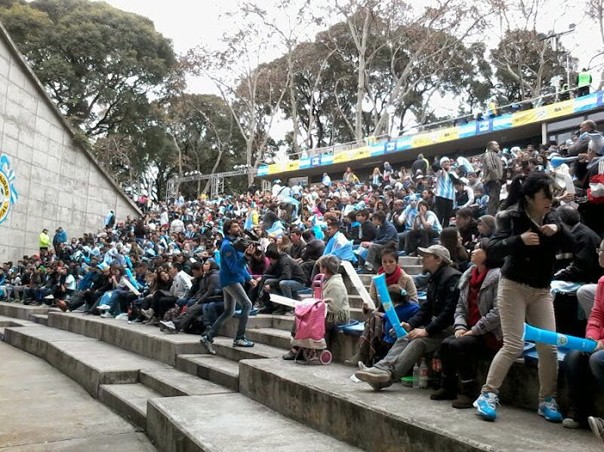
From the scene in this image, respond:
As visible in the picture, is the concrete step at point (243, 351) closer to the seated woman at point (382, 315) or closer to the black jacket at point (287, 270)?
the seated woman at point (382, 315)

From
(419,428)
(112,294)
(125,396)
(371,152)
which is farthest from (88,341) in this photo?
(371,152)

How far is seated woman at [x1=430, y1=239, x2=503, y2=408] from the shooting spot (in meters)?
3.38

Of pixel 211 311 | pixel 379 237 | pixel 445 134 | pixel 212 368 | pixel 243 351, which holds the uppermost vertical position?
pixel 445 134

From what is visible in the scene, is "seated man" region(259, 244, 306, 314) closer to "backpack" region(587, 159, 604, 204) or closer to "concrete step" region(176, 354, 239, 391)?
"concrete step" region(176, 354, 239, 391)

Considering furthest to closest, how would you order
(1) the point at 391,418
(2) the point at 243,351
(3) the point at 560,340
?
1. (2) the point at 243,351
2. (1) the point at 391,418
3. (3) the point at 560,340

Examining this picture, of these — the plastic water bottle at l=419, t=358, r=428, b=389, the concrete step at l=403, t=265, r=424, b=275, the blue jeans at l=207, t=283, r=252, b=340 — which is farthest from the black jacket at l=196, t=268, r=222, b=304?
the plastic water bottle at l=419, t=358, r=428, b=389

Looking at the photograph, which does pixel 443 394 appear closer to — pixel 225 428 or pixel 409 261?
pixel 225 428

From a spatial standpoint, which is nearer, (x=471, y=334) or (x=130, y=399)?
(x=471, y=334)

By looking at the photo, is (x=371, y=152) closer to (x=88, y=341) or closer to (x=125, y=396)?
(x=88, y=341)

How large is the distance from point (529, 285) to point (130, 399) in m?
4.11

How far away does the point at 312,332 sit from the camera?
497 cm

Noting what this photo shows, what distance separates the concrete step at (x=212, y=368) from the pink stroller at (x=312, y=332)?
72cm

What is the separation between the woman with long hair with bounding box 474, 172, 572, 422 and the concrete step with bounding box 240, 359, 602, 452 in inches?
6.1

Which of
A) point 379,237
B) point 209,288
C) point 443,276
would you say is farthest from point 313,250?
point 443,276
